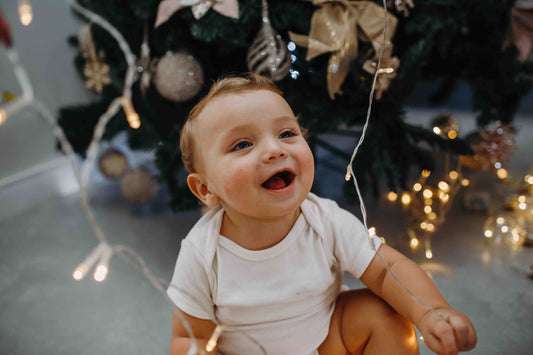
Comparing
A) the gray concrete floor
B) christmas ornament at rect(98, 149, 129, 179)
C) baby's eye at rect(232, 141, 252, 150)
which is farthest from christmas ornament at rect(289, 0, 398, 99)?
christmas ornament at rect(98, 149, 129, 179)

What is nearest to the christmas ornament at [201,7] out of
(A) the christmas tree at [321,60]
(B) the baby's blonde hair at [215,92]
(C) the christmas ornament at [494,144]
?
(A) the christmas tree at [321,60]

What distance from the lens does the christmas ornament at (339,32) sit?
74 centimetres

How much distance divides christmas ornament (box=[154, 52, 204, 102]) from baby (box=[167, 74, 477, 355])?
1.06 feet

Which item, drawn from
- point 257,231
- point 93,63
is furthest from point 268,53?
point 93,63

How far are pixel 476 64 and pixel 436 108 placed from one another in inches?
35.6

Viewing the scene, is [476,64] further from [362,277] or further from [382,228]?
[362,277]

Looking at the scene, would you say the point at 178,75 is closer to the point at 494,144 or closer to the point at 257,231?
the point at 257,231

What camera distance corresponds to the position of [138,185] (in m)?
1.16

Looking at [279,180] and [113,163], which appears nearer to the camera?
[279,180]

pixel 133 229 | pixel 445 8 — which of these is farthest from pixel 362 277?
pixel 133 229

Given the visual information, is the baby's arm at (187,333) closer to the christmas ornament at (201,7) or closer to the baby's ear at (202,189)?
the baby's ear at (202,189)

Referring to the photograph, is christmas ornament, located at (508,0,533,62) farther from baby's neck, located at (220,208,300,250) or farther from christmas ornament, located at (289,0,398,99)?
baby's neck, located at (220,208,300,250)

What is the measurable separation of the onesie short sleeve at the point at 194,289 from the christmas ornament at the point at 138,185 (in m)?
0.64

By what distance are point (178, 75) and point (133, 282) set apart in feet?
1.47
